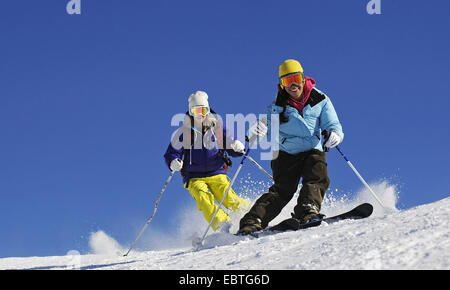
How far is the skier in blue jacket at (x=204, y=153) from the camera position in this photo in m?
7.50

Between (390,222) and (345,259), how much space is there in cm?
128

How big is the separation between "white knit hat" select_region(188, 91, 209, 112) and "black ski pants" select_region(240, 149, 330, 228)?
1872mm

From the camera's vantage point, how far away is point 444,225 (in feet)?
12.3

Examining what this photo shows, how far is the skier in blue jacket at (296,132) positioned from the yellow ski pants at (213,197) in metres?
1.18

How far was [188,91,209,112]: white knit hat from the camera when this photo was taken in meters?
7.76

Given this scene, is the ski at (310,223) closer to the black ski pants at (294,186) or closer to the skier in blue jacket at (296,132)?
the black ski pants at (294,186)

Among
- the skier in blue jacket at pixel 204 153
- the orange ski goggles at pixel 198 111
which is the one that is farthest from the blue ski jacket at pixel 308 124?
the orange ski goggles at pixel 198 111

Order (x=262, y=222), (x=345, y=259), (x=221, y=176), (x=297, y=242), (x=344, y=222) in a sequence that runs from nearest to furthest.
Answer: (x=345, y=259), (x=297, y=242), (x=344, y=222), (x=262, y=222), (x=221, y=176)

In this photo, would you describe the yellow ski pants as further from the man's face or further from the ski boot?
the man's face

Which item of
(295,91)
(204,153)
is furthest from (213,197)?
(295,91)

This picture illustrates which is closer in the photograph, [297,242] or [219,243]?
[297,242]
